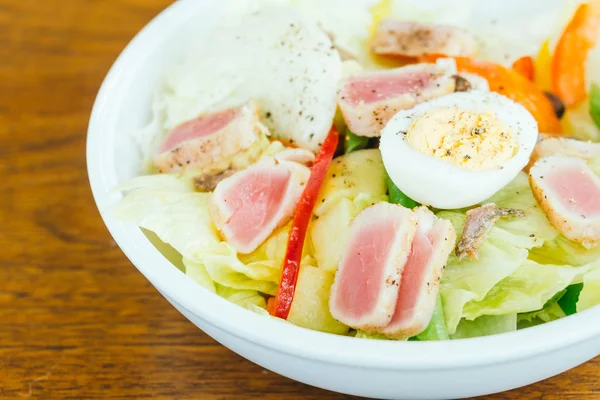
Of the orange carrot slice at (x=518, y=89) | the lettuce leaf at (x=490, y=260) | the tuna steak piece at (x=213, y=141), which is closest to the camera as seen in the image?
the lettuce leaf at (x=490, y=260)

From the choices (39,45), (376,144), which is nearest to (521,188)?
(376,144)

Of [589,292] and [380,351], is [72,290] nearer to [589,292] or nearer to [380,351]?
[380,351]

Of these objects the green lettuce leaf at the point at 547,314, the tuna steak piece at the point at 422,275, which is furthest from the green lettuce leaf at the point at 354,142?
the green lettuce leaf at the point at 547,314

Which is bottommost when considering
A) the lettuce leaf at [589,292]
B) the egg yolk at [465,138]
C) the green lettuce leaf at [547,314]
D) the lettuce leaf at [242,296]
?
the lettuce leaf at [242,296]

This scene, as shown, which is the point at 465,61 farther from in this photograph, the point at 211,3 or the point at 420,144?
the point at 211,3

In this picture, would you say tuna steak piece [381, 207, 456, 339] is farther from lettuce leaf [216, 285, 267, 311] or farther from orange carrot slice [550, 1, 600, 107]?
orange carrot slice [550, 1, 600, 107]

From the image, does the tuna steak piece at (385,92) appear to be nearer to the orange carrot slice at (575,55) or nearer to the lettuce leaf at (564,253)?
the orange carrot slice at (575,55)

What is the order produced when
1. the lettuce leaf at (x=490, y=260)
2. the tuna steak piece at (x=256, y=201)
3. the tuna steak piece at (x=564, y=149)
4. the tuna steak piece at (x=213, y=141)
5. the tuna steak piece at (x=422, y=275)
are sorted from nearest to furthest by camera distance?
1. the tuna steak piece at (x=422, y=275)
2. the lettuce leaf at (x=490, y=260)
3. the tuna steak piece at (x=256, y=201)
4. the tuna steak piece at (x=564, y=149)
5. the tuna steak piece at (x=213, y=141)

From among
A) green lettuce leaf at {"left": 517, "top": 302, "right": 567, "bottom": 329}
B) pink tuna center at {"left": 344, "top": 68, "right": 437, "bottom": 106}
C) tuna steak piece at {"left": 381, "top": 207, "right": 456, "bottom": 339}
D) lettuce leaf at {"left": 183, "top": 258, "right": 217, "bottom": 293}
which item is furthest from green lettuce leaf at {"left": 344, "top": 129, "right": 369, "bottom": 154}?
green lettuce leaf at {"left": 517, "top": 302, "right": 567, "bottom": 329}

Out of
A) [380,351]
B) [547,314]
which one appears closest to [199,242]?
[380,351]
